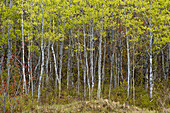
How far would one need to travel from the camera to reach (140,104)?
572 inches

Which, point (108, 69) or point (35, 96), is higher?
point (108, 69)

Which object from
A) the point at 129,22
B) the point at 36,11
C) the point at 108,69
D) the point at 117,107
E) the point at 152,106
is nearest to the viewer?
the point at 117,107

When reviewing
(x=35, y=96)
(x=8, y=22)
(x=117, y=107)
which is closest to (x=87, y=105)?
(x=117, y=107)

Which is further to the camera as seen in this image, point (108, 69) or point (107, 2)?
point (108, 69)

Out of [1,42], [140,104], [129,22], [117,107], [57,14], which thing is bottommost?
[140,104]

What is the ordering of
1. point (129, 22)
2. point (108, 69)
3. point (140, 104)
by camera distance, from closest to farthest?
point (140, 104), point (129, 22), point (108, 69)

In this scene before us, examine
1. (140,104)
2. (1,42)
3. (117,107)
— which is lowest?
(140,104)

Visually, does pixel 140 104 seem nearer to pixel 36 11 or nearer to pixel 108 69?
pixel 108 69

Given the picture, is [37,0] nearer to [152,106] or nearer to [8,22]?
[8,22]

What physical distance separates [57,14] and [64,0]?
63.7 inches

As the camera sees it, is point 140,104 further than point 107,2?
No

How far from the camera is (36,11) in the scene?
16.8 metres

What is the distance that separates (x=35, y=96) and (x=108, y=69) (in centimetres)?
1034

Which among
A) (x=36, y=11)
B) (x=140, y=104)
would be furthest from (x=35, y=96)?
(x=140, y=104)
